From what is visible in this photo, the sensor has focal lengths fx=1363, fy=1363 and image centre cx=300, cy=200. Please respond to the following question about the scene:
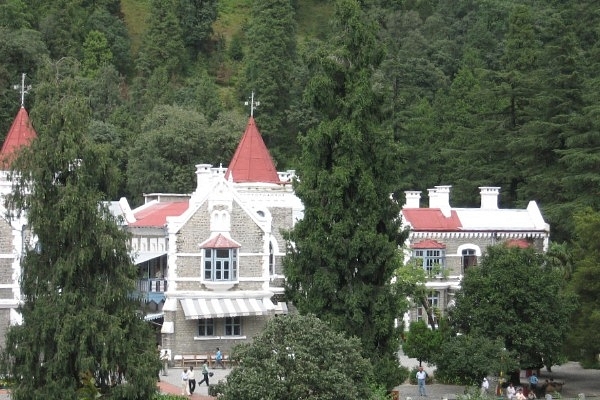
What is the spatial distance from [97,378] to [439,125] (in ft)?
150

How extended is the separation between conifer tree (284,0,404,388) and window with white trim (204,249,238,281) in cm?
1060

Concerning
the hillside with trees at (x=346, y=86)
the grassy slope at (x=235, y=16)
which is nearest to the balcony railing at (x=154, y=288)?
the hillside with trees at (x=346, y=86)

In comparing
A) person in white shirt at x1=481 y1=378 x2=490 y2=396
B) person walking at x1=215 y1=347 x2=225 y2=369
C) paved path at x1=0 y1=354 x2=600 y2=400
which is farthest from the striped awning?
person in white shirt at x1=481 y1=378 x2=490 y2=396

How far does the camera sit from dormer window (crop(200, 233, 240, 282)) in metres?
47.2

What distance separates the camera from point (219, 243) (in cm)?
4719

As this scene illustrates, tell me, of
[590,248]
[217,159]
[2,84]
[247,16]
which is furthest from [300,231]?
[247,16]

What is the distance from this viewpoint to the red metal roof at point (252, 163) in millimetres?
51438

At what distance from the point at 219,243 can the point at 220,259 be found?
66cm

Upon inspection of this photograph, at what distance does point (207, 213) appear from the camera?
47469 millimetres

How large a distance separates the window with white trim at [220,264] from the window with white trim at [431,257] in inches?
324

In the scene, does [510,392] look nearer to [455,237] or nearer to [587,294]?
[587,294]

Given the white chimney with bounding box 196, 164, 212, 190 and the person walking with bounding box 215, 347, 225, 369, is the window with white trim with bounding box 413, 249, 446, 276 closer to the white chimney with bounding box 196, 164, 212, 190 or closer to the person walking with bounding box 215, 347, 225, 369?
the white chimney with bounding box 196, 164, 212, 190

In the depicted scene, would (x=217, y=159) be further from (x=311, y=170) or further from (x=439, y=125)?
(x=311, y=170)

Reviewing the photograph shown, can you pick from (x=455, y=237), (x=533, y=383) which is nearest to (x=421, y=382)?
(x=533, y=383)
